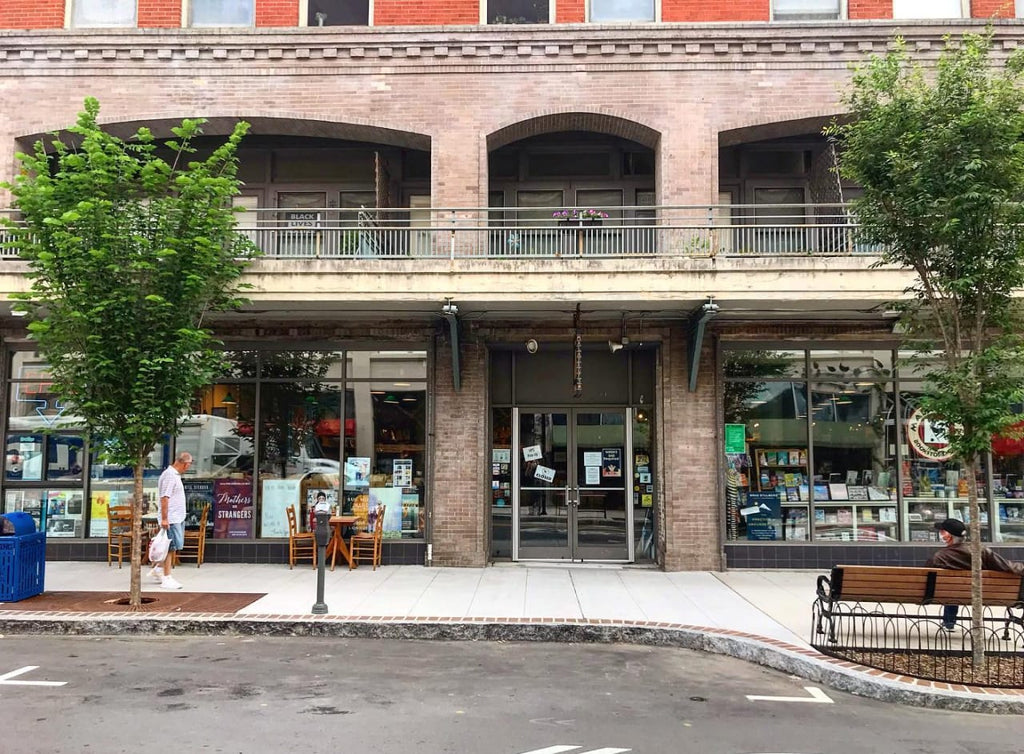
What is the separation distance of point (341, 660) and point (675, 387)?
6782 millimetres

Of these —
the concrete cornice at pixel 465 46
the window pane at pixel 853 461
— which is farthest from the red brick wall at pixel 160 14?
the window pane at pixel 853 461

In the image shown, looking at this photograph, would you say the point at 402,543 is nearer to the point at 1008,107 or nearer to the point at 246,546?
the point at 246,546

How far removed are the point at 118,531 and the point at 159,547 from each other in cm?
246

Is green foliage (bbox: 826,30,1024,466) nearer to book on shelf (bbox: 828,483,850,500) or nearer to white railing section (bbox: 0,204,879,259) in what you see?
white railing section (bbox: 0,204,879,259)

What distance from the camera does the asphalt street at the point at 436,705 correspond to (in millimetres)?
5207

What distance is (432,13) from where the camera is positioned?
12711 millimetres

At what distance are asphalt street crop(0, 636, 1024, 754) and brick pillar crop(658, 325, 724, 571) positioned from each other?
4.01m

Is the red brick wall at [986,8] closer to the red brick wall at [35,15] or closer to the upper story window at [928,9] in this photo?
the upper story window at [928,9]

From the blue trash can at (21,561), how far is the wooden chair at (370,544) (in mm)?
4023

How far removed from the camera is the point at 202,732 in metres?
5.31

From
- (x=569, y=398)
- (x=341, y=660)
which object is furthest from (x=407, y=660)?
(x=569, y=398)

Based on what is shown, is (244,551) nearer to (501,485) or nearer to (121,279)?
(501,485)

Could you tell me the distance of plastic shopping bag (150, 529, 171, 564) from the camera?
1029 cm

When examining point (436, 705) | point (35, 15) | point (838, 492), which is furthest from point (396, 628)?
point (35, 15)
